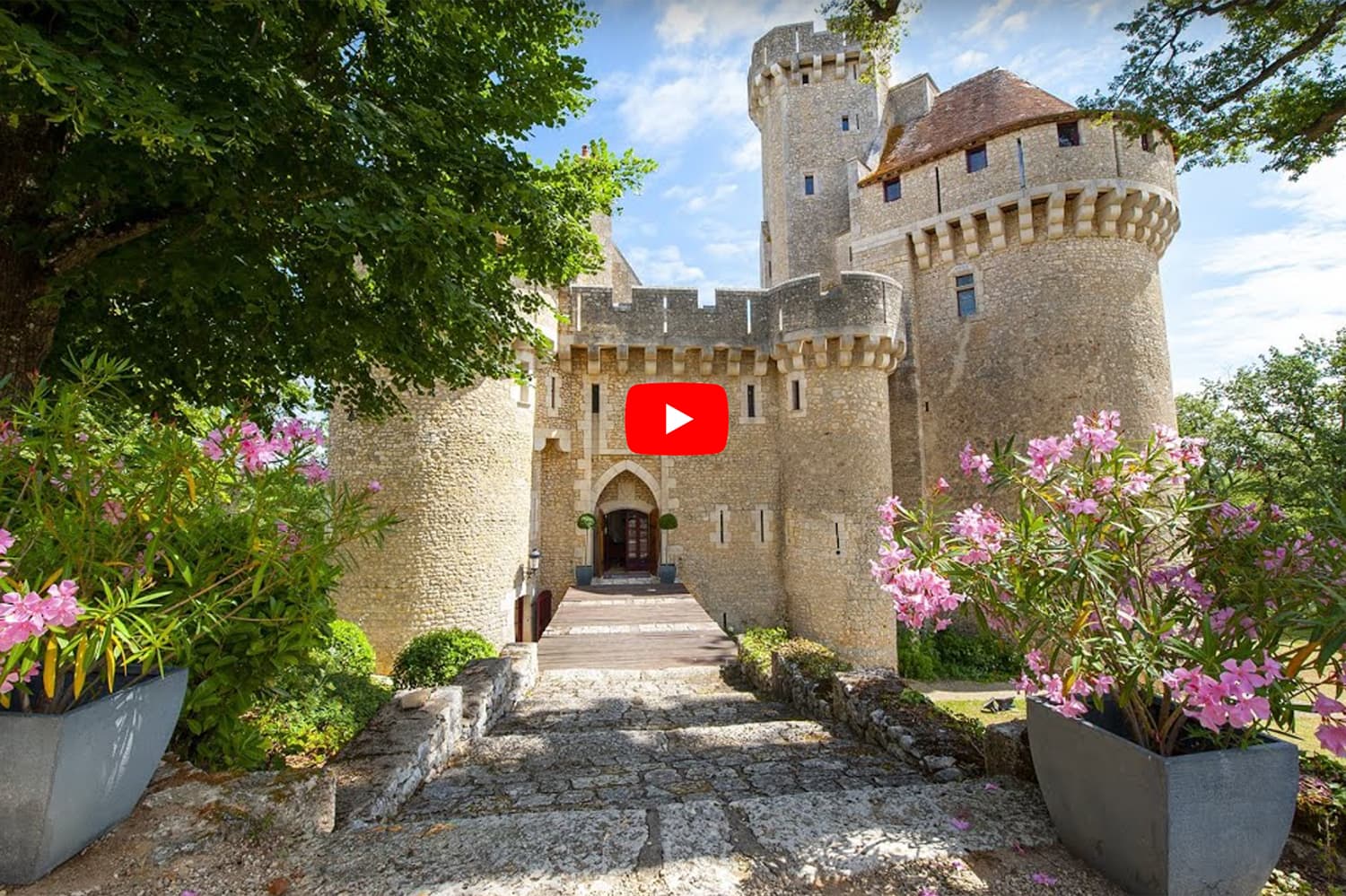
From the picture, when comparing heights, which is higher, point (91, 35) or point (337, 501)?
point (91, 35)

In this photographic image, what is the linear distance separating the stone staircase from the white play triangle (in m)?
11.1

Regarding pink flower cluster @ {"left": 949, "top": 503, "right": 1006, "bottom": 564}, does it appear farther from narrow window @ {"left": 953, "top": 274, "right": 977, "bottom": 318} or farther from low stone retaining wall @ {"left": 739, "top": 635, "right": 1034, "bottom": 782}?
narrow window @ {"left": 953, "top": 274, "right": 977, "bottom": 318}

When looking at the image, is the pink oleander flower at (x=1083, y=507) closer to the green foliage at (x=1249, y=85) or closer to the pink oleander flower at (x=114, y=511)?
the pink oleander flower at (x=114, y=511)

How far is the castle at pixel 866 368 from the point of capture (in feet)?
42.9

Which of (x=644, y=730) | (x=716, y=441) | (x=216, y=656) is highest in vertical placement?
(x=716, y=441)

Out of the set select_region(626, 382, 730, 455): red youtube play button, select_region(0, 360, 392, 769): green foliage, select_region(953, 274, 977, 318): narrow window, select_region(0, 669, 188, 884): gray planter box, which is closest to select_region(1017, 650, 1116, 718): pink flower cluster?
select_region(0, 360, 392, 769): green foliage

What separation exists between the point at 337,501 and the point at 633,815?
207 centimetres

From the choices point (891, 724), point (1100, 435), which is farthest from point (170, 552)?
point (891, 724)

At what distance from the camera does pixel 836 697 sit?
5.36 meters

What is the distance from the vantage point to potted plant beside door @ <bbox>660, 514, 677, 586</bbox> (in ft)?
44.7

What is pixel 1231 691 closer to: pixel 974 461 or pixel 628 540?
pixel 974 461

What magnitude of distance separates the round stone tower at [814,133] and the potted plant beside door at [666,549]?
31.5ft

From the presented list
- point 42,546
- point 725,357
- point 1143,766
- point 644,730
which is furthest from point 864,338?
point 42,546

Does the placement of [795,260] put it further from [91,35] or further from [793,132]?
[91,35]
